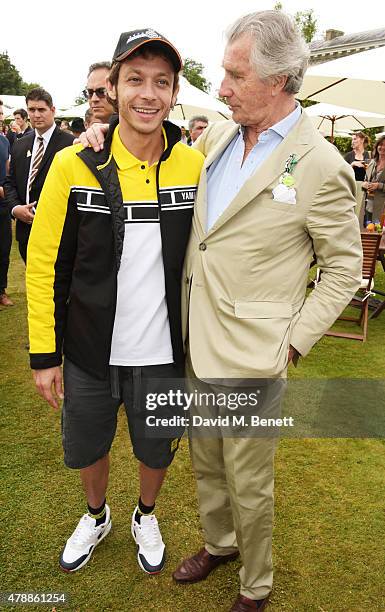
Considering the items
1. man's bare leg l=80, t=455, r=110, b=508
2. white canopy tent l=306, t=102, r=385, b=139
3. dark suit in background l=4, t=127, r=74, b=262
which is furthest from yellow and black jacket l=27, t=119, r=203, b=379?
white canopy tent l=306, t=102, r=385, b=139

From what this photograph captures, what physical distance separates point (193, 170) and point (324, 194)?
569 millimetres

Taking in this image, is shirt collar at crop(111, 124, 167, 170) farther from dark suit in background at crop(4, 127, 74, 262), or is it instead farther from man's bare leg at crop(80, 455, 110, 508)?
dark suit in background at crop(4, 127, 74, 262)

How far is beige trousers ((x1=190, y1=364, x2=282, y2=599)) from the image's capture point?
2.02 metres

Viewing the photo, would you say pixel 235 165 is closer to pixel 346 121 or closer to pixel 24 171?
pixel 24 171

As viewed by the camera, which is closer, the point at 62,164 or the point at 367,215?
the point at 62,164

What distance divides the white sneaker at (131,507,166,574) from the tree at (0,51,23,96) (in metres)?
74.8

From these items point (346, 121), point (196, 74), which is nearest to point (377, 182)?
point (346, 121)

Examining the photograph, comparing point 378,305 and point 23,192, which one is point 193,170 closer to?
point 23,192

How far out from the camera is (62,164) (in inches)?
74.7

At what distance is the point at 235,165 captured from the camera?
1986mm

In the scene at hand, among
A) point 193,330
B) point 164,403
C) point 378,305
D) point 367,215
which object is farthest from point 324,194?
point 367,215

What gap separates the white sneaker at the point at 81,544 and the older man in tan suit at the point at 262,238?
0.82m

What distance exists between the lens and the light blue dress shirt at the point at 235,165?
6.16 ft

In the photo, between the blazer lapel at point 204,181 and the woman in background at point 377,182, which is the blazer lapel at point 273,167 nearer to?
the blazer lapel at point 204,181
